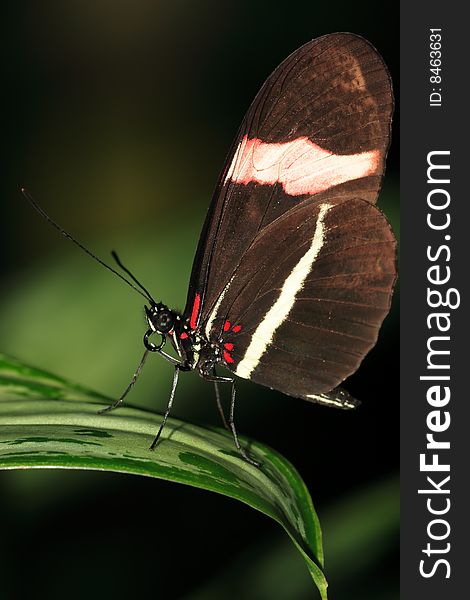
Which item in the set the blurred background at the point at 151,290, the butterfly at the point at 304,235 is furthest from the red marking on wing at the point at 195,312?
the blurred background at the point at 151,290

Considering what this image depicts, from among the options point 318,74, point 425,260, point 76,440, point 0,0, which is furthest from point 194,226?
point 0,0

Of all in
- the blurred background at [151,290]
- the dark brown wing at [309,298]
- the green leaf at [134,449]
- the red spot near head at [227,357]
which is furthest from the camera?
the blurred background at [151,290]

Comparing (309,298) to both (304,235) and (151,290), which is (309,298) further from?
(151,290)

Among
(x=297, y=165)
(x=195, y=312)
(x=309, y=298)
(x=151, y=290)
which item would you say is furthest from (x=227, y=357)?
(x=151, y=290)

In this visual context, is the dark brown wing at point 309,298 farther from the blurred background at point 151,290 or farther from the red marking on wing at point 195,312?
the blurred background at point 151,290

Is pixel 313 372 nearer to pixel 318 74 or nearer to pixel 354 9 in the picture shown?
pixel 318 74

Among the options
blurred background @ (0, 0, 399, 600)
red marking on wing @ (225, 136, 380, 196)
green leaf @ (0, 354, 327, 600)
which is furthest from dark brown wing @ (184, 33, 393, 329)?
blurred background @ (0, 0, 399, 600)

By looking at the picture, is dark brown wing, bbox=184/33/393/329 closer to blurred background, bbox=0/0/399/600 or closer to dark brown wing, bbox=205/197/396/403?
dark brown wing, bbox=205/197/396/403
